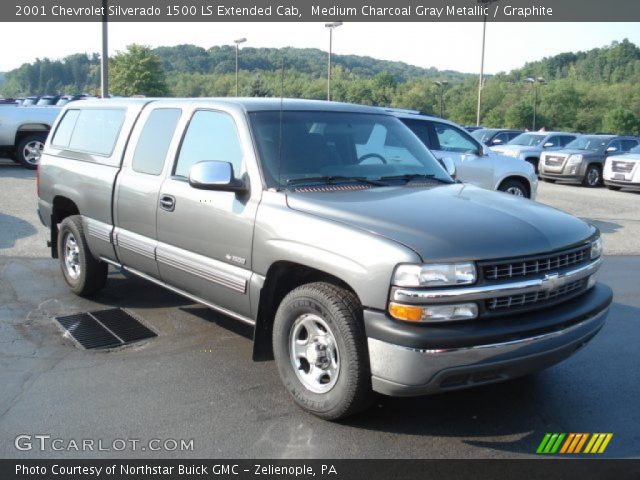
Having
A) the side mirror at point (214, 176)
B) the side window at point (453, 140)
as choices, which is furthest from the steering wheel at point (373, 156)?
the side window at point (453, 140)

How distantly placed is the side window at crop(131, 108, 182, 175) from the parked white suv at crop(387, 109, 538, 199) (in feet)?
19.2

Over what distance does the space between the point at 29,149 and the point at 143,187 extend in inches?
513

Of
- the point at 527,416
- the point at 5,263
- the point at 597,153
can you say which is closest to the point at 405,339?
the point at 527,416

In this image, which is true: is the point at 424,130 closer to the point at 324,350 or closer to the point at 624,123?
the point at 324,350

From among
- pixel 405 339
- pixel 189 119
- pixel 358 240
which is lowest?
pixel 405 339

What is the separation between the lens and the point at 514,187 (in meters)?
11.5

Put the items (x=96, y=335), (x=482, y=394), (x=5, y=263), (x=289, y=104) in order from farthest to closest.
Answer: (x=5, y=263)
(x=96, y=335)
(x=289, y=104)
(x=482, y=394)

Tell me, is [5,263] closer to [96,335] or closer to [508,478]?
[96,335]

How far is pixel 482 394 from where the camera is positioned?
4.36m

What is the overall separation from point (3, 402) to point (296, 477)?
2025 mm

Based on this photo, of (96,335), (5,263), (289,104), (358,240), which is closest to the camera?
(358,240)

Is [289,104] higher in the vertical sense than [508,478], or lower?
higher

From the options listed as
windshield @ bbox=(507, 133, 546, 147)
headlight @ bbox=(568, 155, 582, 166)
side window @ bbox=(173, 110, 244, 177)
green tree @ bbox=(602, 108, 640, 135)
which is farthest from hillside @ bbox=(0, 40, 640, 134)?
headlight @ bbox=(568, 155, 582, 166)

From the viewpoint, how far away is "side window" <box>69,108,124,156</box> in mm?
5930
